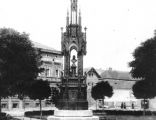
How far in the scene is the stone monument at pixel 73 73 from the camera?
3089 cm

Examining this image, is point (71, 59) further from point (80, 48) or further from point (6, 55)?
point (6, 55)

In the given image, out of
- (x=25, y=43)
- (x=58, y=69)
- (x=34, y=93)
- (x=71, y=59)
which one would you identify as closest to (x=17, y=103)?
(x=58, y=69)

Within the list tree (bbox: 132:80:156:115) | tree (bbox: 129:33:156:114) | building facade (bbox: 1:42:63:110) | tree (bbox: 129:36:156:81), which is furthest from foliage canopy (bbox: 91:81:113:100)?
building facade (bbox: 1:42:63:110)

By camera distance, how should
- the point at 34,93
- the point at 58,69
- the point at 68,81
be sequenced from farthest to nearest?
the point at 58,69 → the point at 34,93 → the point at 68,81

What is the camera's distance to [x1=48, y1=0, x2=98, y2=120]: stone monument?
3089 centimetres

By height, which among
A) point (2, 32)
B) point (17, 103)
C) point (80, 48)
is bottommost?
point (17, 103)

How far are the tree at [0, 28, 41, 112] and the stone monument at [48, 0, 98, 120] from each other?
6.96 meters

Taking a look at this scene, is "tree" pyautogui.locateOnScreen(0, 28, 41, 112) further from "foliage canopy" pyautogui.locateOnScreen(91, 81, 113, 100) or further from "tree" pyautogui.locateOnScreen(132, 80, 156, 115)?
"foliage canopy" pyautogui.locateOnScreen(91, 81, 113, 100)

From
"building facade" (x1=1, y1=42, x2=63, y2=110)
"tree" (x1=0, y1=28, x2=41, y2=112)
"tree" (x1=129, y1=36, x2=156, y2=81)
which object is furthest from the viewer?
"building facade" (x1=1, y1=42, x2=63, y2=110)

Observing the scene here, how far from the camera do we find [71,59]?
32.1m

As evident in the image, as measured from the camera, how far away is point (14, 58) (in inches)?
1462

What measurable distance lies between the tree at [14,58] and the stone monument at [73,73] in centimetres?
696

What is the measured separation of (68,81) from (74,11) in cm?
629

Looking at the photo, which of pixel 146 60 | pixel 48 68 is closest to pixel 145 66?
pixel 146 60
